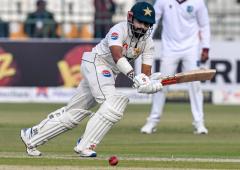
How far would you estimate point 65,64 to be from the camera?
19109 millimetres

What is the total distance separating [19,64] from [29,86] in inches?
19.8

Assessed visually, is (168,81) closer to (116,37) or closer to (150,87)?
(150,87)

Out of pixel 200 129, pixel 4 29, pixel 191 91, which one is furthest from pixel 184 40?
pixel 4 29

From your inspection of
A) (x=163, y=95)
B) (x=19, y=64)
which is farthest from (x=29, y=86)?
(x=163, y=95)

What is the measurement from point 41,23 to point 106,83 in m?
11.3

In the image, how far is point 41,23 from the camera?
20406 millimetres

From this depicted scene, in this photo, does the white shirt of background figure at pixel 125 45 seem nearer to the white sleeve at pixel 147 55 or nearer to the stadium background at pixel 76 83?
the white sleeve at pixel 147 55

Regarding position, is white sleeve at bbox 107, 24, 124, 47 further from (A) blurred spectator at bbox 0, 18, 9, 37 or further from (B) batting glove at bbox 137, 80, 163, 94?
(A) blurred spectator at bbox 0, 18, 9, 37

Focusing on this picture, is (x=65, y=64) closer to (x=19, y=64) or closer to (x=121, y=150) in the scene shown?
(x=19, y=64)

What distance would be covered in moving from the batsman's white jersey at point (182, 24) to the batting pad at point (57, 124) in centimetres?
401

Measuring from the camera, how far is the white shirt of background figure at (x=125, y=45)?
9.23 m

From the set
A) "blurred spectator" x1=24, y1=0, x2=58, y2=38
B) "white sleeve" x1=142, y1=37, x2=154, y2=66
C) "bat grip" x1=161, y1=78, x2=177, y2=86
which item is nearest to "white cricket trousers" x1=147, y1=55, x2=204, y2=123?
"white sleeve" x1=142, y1=37, x2=154, y2=66

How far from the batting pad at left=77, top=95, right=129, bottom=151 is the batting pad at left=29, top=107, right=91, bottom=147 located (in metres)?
0.36

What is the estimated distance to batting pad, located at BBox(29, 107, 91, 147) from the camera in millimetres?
9445
